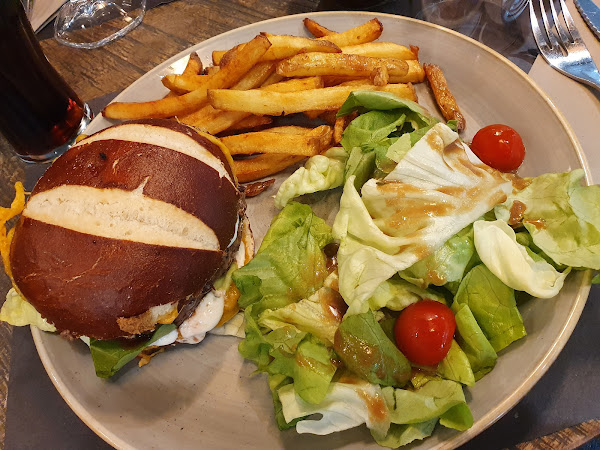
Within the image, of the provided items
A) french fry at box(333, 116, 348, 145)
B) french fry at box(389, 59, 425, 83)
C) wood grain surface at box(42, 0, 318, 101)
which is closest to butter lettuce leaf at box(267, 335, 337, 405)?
french fry at box(333, 116, 348, 145)

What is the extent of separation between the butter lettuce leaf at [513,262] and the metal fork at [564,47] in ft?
4.00

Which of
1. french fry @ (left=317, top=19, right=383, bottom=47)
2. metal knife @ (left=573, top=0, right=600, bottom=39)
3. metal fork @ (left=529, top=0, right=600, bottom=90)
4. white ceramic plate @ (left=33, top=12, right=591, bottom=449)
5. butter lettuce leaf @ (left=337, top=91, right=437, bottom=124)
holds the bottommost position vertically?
white ceramic plate @ (left=33, top=12, right=591, bottom=449)

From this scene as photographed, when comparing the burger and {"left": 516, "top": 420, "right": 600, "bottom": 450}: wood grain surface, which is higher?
the burger

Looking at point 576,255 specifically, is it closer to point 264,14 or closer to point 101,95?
point 264,14

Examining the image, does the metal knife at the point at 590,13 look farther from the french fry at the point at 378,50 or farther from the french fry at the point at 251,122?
the french fry at the point at 251,122

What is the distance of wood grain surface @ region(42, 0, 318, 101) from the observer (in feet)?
10.5

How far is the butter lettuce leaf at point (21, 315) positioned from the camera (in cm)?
187

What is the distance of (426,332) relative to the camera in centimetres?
157

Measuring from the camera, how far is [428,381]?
64.3 inches

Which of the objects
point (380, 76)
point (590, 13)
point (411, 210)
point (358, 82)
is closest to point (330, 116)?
point (358, 82)

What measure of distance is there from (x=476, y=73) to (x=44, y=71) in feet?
8.11

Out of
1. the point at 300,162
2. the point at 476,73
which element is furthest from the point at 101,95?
the point at 476,73

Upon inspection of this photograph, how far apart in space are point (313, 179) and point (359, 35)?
93cm

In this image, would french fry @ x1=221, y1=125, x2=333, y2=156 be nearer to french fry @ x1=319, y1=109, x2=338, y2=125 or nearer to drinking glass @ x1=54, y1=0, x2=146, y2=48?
french fry @ x1=319, y1=109, x2=338, y2=125
